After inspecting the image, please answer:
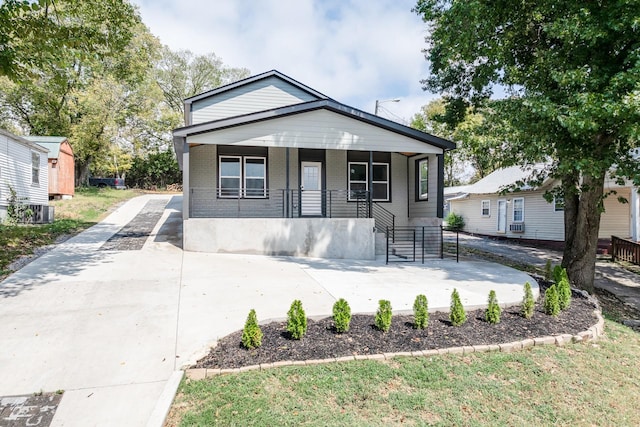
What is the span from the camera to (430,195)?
12.4 metres

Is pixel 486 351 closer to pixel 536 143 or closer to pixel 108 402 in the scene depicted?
pixel 108 402

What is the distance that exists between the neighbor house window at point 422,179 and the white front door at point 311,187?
3.66 meters

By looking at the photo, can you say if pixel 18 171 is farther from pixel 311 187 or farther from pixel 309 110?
pixel 309 110

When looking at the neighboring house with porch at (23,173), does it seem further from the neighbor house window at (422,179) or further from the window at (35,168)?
the neighbor house window at (422,179)

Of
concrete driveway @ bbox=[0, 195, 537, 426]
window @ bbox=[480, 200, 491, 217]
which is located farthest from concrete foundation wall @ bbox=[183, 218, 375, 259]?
window @ bbox=[480, 200, 491, 217]

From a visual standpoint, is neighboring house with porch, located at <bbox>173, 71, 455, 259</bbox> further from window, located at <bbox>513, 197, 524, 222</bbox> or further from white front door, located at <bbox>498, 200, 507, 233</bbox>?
white front door, located at <bbox>498, 200, 507, 233</bbox>

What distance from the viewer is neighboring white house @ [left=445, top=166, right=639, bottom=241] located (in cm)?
1525

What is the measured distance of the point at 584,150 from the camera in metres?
7.46

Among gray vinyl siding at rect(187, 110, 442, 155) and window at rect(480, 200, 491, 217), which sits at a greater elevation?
gray vinyl siding at rect(187, 110, 442, 155)

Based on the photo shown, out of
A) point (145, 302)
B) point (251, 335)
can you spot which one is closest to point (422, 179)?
point (145, 302)

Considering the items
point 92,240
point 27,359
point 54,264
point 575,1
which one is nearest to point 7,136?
point 92,240

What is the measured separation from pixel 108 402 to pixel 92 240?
9156mm

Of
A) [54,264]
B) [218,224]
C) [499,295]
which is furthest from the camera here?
[218,224]

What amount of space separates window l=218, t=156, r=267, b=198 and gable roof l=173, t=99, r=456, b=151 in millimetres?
2121
